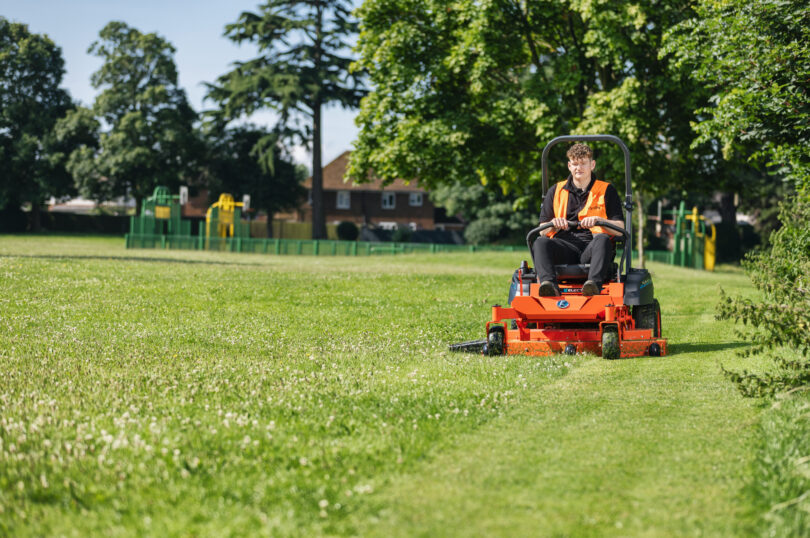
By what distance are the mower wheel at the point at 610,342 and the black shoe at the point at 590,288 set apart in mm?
378

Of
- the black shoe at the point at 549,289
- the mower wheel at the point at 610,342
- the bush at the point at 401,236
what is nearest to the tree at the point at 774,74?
the mower wheel at the point at 610,342

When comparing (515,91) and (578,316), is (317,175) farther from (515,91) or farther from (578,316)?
(578,316)

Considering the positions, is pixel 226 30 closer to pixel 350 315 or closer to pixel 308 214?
pixel 308 214

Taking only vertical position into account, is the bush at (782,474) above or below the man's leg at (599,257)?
below

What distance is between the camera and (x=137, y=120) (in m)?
63.4

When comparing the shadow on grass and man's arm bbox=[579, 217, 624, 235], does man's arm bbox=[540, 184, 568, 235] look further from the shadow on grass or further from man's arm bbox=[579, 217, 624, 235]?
the shadow on grass

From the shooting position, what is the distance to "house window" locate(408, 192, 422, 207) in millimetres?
79125

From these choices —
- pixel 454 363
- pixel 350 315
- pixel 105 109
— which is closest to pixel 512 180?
pixel 350 315

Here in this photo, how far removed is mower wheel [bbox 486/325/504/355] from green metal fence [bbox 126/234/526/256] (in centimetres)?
3894

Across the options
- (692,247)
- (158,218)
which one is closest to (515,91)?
(692,247)

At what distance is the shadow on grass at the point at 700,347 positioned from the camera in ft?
30.4

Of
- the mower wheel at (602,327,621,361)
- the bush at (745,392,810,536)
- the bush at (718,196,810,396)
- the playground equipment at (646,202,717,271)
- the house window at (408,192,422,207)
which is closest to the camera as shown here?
Answer: the bush at (745,392,810,536)

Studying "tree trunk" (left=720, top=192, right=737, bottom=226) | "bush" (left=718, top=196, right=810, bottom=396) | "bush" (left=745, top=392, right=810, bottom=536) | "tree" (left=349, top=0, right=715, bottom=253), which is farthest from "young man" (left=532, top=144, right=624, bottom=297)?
"tree trunk" (left=720, top=192, right=737, bottom=226)

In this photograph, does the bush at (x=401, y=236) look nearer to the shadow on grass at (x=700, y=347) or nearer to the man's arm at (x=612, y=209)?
the shadow on grass at (x=700, y=347)
